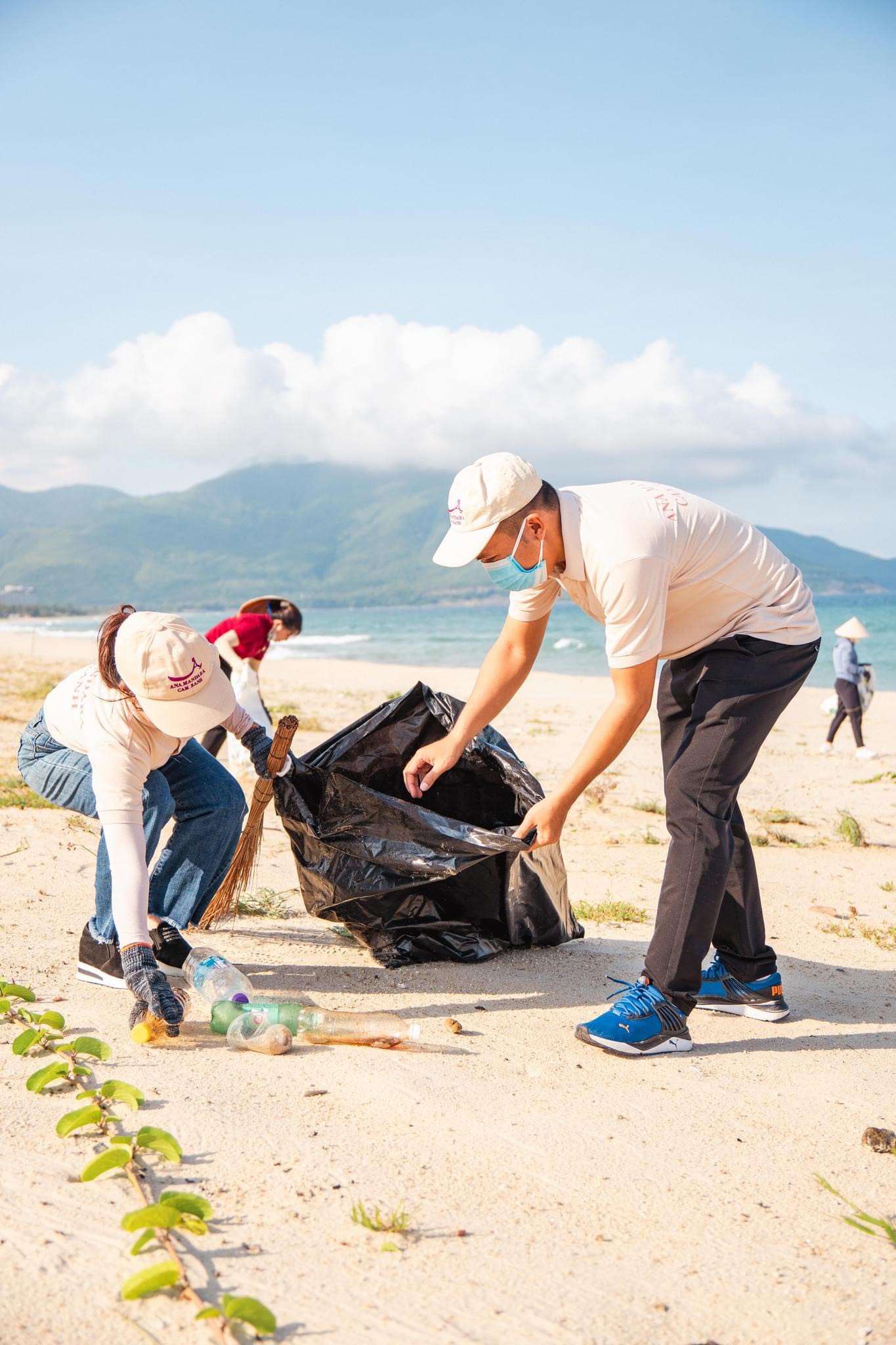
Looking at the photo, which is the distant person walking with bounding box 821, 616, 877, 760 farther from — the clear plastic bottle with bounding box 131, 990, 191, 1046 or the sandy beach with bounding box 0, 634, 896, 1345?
the clear plastic bottle with bounding box 131, 990, 191, 1046

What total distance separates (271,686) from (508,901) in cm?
1342

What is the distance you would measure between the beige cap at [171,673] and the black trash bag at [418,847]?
721mm

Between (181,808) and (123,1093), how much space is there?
1.12m

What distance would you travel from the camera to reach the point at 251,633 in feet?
21.4

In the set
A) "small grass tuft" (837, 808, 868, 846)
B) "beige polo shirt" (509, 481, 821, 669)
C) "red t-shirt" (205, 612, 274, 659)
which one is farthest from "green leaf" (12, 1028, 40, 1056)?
"small grass tuft" (837, 808, 868, 846)

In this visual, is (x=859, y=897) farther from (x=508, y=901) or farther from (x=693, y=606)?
(x=693, y=606)

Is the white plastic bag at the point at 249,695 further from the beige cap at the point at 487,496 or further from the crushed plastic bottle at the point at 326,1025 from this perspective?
the beige cap at the point at 487,496

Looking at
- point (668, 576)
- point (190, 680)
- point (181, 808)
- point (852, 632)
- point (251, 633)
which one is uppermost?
point (852, 632)

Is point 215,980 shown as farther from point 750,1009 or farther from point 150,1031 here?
point 750,1009

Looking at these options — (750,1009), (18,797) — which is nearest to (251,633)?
(18,797)

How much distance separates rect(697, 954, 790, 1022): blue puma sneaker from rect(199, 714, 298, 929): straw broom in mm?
1488

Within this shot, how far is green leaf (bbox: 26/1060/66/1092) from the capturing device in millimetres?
2307

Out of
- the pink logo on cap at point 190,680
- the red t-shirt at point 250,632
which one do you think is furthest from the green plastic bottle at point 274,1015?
the red t-shirt at point 250,632

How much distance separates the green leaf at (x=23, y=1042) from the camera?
8.20 feet
